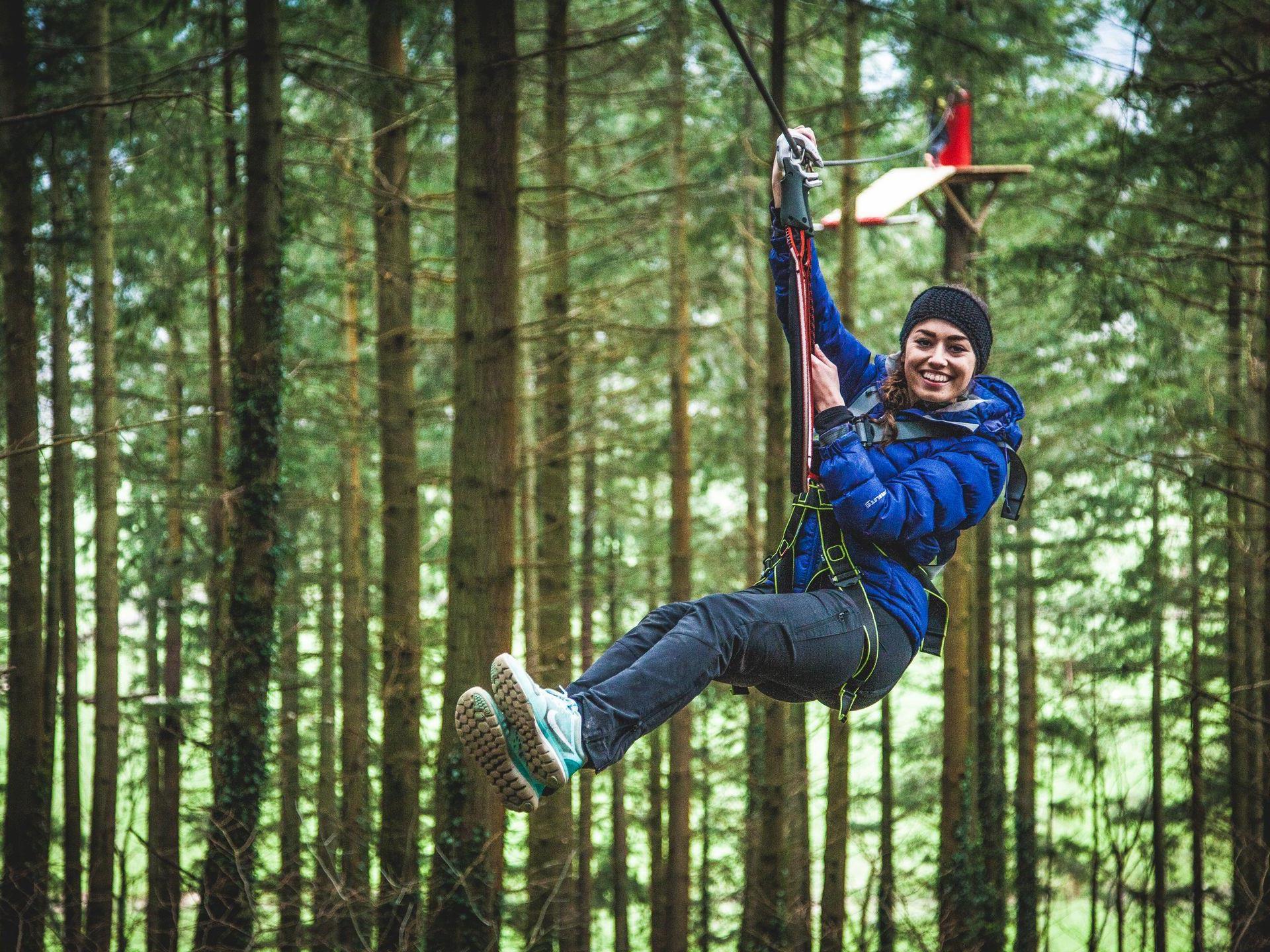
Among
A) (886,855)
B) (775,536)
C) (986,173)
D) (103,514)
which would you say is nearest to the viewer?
(986,173)

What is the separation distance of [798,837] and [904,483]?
47.4 ft

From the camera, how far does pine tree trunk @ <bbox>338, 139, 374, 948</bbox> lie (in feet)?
37.8

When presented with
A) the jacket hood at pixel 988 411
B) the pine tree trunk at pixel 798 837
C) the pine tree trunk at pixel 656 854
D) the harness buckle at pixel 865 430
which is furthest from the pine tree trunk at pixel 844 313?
the harness buckle at pixel 865 430

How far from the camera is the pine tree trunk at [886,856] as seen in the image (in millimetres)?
12070

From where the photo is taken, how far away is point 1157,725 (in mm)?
17781

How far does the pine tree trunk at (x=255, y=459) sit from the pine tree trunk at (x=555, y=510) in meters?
2.12

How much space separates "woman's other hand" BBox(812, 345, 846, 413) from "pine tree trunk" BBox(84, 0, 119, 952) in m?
7.73

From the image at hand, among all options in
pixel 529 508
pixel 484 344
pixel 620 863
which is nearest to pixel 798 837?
pixel 620 863

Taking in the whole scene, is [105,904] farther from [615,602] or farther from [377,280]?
[615,602]

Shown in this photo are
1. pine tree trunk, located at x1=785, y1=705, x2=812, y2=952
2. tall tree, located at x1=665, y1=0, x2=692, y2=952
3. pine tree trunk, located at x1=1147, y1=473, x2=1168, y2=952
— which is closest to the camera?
tall tree, located at x1=665, y1=0, x2=692, y2=952

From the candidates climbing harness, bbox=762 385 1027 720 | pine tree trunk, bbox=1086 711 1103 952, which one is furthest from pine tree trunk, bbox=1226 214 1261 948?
climbing harness, bbox=762 385 1027 720

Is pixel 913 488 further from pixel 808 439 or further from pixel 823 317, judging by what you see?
pixel 823 317

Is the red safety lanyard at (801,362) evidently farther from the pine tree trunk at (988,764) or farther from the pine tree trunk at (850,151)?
the pine tree trunk at (988,764)

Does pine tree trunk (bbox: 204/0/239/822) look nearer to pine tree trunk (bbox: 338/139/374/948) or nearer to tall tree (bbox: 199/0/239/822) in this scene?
tall tree (bbox: 199/0/239/822)
